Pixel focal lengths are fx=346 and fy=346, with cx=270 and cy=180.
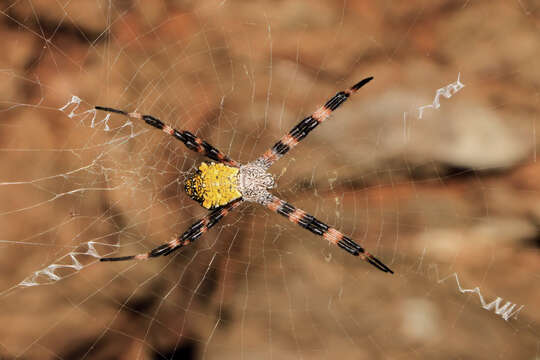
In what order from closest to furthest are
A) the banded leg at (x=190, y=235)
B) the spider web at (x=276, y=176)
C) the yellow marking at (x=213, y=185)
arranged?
the spider web at (x=276, y=176) → the yellow marking at (x=213, y=185) → the banded leg at (x=190, y=235)

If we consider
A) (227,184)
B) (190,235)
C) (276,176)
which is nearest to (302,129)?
(276,176)

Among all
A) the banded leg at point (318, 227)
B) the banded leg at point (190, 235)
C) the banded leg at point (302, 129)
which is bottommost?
the banded leg at point (318, 227)

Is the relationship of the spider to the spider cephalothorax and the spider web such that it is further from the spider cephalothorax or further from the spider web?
the spider web

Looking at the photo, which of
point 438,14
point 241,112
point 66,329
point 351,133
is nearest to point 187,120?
point 241,112

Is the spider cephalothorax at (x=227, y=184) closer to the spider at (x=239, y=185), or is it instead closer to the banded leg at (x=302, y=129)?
the spider at (x=239, y=185)

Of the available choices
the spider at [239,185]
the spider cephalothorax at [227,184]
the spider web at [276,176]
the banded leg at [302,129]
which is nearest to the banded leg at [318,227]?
the spider at [239,185]

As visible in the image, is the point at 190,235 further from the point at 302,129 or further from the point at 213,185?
the point at 302,129

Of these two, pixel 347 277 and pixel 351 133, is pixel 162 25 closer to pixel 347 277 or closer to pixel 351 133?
pixel 351 133

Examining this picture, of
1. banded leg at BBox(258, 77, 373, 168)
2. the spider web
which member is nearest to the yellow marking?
banded leg at BBox(258, 77, 373, 168)
